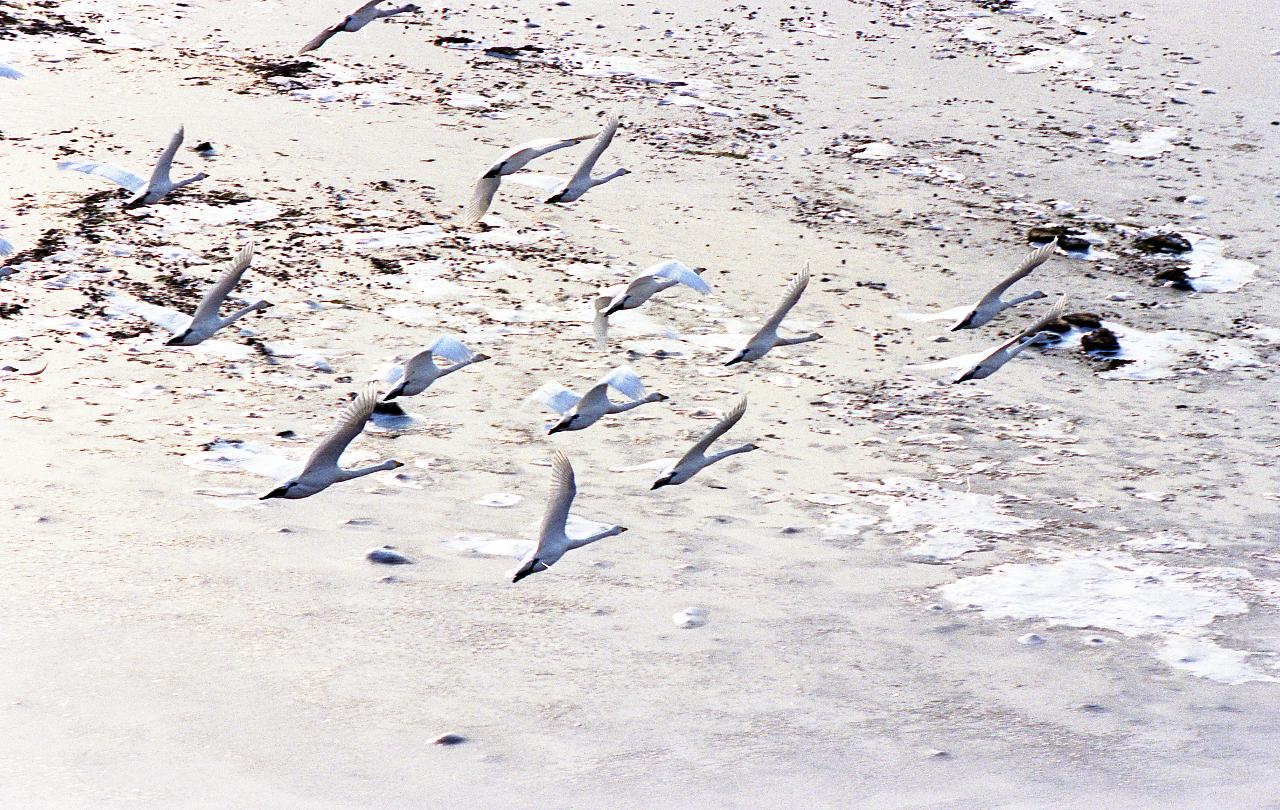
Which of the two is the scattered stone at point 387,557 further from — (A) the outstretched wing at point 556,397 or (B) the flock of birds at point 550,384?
(A) the outstretched wing at point 556,397

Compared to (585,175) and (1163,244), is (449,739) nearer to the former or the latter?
(585,175)

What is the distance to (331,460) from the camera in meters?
10.3

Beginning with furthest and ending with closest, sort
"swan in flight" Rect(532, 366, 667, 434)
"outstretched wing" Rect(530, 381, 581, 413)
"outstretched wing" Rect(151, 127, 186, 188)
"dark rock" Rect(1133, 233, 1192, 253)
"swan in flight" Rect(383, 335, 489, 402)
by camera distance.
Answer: "dark rock" Rect(1133, 233, 1192, 253)
"outstretched wing" Rect(151, 127, 186, 188)
"outstretched wing" Rect(530, 381, 581, 413)
"swan in flight" Rect(532, 366, 667, 434)
"swan in flight" Rect(383, 335, 489, 402)

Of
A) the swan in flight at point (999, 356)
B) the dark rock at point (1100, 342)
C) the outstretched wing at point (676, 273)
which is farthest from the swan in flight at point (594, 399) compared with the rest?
the dark rock at point (1100, 342)

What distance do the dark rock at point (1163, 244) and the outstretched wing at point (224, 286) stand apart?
30.5 ft

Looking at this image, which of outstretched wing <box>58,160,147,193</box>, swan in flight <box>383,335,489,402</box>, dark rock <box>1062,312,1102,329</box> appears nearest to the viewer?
swan in flight <box>383,335,489,402</box>

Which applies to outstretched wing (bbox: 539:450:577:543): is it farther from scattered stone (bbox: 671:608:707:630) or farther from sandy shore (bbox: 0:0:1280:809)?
scattered stone (bbox: 671:608:707:630)

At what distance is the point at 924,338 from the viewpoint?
15.0 meters

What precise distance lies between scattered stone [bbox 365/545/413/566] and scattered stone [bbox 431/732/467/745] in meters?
1.79

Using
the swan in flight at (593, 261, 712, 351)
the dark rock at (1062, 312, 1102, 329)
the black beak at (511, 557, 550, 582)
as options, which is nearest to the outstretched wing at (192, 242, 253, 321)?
the swan in flight at (593, 261, 712, 351)

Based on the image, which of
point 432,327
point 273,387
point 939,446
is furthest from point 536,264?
point 939,446

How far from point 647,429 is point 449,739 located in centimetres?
415

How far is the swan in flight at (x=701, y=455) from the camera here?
1071cm

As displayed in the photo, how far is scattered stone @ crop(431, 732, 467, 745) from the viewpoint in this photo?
30.9 feet
